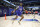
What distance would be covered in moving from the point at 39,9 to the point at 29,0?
5.96ft

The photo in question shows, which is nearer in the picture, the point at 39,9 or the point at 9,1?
the point at 9,1

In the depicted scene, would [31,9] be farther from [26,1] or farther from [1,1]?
[1,1]

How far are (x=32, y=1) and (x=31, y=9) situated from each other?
3.36 ft

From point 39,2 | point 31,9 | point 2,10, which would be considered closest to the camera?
point 2,10

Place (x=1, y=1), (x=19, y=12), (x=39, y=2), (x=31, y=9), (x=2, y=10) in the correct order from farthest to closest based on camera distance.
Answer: (x=31, y=9) → (x=39, y=2) → (x=2, y=10) → (x=1, y=1) → (x=19, y=12)

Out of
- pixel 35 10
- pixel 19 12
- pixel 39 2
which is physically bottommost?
pixel 35 10

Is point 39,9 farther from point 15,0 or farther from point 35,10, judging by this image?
point 15,0

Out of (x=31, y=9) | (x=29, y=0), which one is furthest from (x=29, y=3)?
(x=31, y=9)

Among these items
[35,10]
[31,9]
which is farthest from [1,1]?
[35,10]

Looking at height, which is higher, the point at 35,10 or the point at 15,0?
the point at 15,0

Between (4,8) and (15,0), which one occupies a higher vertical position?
(15,0)

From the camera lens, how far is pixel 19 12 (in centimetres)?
276

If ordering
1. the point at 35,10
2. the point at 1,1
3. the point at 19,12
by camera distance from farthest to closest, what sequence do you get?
the point at 35,10 < the point at 1,1 < the point at 19,12

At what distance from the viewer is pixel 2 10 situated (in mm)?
5516
